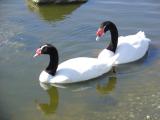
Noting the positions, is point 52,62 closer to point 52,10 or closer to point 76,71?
point 76,71

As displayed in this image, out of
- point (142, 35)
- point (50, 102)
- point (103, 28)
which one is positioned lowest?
point (50, 102)

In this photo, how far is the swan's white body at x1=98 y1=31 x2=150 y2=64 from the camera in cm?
1077

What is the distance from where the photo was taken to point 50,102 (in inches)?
372

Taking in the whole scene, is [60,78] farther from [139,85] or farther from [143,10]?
[143,10]

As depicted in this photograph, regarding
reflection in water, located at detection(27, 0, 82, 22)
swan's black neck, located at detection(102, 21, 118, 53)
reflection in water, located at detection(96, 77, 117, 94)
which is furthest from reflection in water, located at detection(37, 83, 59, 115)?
reflection in water, located at detection(27, 0, 82, 22)

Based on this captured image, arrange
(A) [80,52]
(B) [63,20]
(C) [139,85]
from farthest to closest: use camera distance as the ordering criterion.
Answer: (B) [63,20]
(A) [80,52]
(C) [139,85]

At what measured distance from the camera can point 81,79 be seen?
10031 millimetres

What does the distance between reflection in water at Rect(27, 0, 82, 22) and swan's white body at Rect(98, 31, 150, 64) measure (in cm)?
293

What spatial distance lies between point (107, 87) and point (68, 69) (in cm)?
86

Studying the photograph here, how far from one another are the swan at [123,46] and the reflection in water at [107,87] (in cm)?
67

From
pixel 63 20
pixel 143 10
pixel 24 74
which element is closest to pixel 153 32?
pixel 143 10

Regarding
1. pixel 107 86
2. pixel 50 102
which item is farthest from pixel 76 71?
pixel 50 102

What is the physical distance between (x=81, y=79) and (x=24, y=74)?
1.19 m

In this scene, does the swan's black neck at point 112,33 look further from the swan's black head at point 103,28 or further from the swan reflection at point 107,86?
the swan reflection at point 107,86
